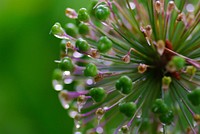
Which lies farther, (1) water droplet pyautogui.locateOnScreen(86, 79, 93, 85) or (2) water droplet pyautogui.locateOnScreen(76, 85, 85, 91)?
(2) water droplet pyautogui.locateOnScreen(76, 85, 85, 91)

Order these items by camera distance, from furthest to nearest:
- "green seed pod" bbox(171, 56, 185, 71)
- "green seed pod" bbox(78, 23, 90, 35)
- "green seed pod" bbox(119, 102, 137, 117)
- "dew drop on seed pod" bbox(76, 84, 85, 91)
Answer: "dew drop on seed pod" bbox(76, 84, 85, 91), "green seed pod" bbox(78, 23, 90, 35), "green seed pod" bbox(119, 102, 137, 117), "green seed pod" bbox(171, 56, 185, 71)

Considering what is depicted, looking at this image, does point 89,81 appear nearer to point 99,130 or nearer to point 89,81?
point 89,81

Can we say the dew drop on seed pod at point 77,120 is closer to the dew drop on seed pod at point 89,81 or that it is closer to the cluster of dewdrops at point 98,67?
the cluster of dewdrops at point 98,67

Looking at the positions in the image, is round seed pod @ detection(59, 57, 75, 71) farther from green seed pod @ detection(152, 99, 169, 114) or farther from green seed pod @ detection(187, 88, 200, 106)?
green seed pod @ detection(187, 88, 200, 106)

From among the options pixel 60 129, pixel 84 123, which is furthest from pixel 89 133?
pixel 60 129

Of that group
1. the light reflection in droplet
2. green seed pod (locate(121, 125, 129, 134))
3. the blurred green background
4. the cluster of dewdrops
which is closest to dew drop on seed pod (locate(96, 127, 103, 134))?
the cluster of dewdrops

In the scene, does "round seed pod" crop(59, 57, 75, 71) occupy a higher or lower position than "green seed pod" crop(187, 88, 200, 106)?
higher

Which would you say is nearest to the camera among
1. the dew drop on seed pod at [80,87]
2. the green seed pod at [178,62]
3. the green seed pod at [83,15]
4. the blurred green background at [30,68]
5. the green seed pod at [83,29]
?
the green seed pod at [178,62]

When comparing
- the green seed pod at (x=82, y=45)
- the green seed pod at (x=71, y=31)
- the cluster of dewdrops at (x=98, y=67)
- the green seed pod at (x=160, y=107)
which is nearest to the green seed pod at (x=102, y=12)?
the cluster of dewdrops at (x=98, y=67)
